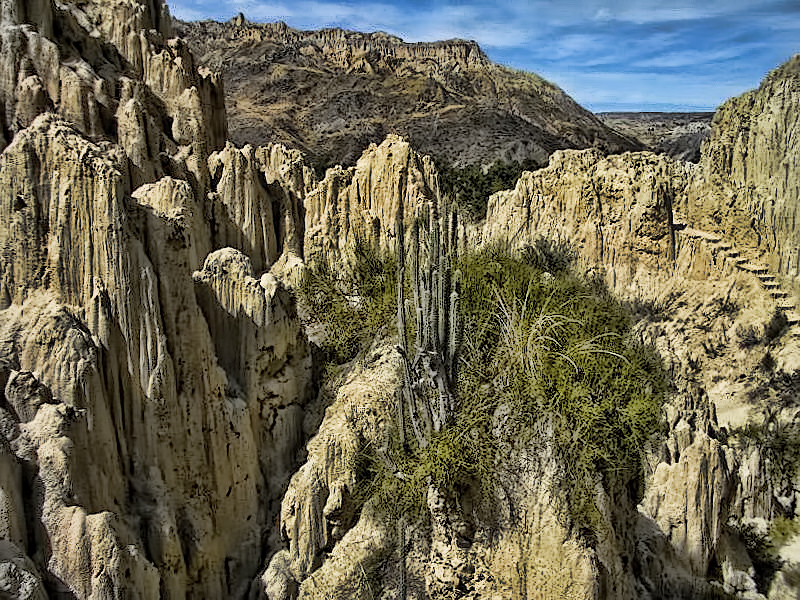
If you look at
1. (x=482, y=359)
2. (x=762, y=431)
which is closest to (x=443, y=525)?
(x=482, y=359)

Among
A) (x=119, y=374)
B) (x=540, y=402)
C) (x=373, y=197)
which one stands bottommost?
(x=540, y=402)

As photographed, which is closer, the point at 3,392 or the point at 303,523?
the point at 3,392

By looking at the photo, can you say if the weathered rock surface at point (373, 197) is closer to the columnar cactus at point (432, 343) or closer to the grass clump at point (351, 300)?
the grass clump at point (351, 300)

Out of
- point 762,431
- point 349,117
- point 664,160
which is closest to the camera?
point 762,431

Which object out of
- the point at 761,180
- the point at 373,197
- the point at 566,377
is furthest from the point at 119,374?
the point at 761,180

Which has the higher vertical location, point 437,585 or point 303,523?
point 303,523

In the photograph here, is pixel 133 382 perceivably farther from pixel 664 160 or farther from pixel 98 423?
pixel 664 160

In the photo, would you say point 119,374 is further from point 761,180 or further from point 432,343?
point 761,180
